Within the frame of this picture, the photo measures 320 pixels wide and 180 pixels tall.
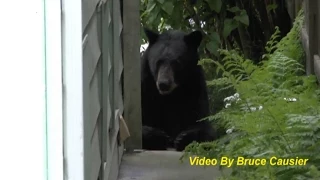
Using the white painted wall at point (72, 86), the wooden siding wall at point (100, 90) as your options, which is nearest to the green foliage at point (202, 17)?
the wooden siding wall at point (100, 90)

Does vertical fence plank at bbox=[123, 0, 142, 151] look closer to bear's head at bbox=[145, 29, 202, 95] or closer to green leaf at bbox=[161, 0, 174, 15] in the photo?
bear's head at bbox=[145, 29, 202, 95]

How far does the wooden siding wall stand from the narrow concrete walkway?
0.13m

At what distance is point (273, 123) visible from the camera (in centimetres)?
406

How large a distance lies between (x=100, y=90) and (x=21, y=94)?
137 centimetres

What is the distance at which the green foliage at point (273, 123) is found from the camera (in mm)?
3707

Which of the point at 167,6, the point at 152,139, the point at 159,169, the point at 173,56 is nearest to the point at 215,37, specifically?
the point at 167,6

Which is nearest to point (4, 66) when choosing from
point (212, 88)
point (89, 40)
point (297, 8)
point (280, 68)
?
point (89, 40)

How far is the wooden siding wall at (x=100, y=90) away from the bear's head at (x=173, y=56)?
144 cm

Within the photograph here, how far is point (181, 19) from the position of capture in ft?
28.0

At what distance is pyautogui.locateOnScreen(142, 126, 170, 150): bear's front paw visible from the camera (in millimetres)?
6937

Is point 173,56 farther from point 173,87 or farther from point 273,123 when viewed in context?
point 273,123

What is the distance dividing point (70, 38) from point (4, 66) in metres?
0.27

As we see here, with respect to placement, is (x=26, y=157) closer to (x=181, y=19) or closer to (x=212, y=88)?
(x=181, y=19)

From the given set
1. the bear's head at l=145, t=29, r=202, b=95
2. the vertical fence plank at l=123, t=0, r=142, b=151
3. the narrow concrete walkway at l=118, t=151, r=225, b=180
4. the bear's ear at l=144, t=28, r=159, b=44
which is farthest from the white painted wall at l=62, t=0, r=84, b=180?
the bear's ear at l=144, t=28, r=159, b=44
